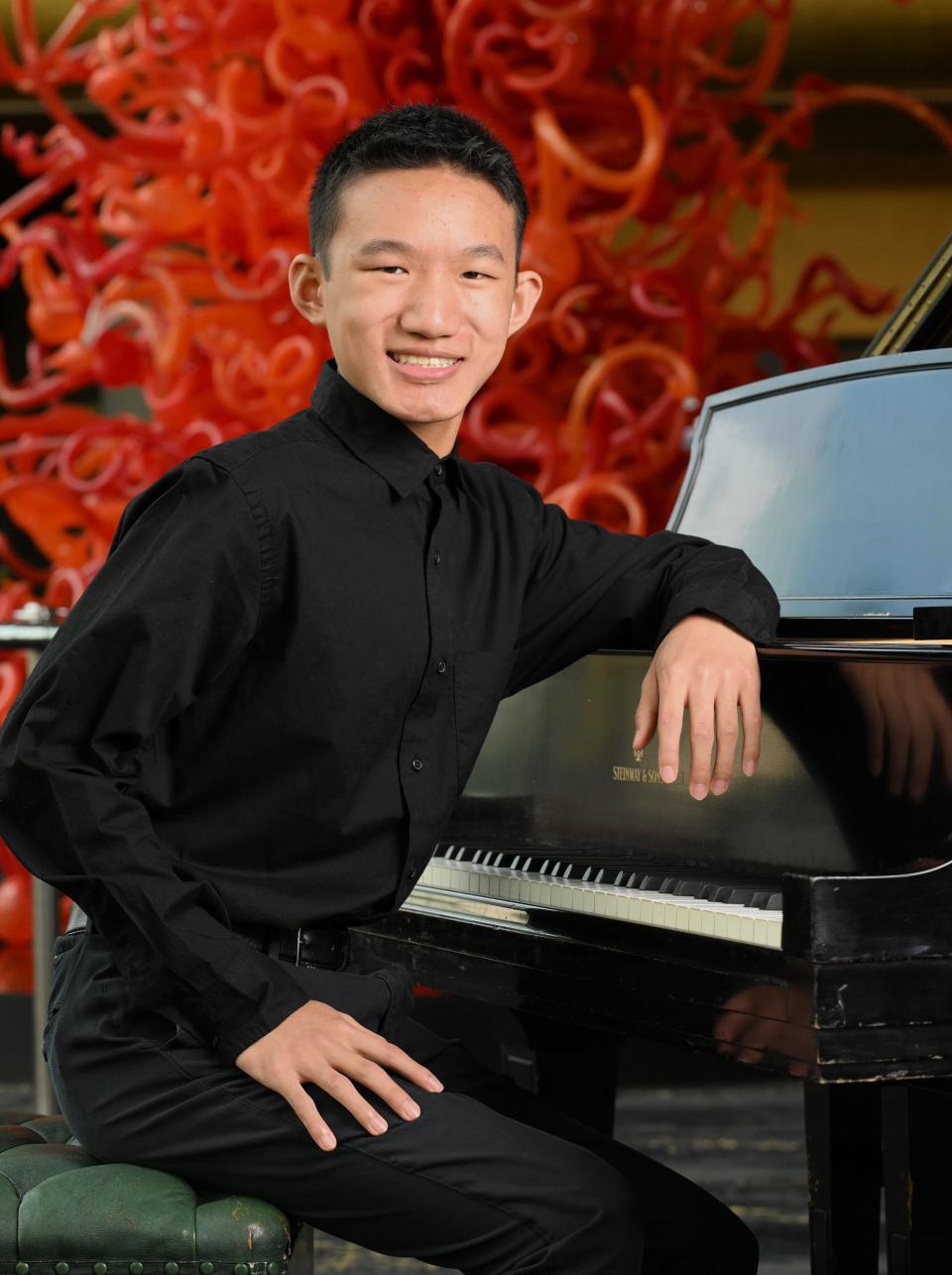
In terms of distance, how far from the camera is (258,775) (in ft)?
5.15

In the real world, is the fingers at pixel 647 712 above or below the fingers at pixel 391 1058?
above

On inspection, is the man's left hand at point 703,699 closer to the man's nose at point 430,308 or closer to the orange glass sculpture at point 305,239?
the man's nose at point 430,308

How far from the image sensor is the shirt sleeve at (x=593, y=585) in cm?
182

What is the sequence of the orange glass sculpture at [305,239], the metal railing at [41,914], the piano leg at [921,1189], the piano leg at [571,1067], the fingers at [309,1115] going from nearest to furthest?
the fingers at [309,1115], the piano leg at [921,1189], the piano leg at [571,1067], the metal railing at [41,914], the orange glass sculpture at [305,239]

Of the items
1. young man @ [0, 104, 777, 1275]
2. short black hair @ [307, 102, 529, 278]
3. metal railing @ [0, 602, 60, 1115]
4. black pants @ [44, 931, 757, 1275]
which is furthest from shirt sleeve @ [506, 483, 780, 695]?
Answer: metal railing @ [0, 602, 60, 1115]

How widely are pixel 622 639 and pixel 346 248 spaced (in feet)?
1.76

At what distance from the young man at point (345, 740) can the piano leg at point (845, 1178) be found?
0.19m

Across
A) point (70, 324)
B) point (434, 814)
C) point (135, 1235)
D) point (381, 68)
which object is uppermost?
point (381, 68)

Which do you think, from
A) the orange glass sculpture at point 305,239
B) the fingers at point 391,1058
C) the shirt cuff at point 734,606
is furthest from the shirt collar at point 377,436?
the orange glass sculpture at point 305,239

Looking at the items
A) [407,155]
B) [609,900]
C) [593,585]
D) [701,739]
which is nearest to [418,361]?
[407,155]

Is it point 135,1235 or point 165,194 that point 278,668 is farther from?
point 165,194

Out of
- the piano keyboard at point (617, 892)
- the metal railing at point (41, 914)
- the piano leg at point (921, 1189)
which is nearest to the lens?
the piano keyboard at point (617, 892)

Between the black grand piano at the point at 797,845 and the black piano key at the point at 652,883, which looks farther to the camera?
the black piano key at the point at 652,883

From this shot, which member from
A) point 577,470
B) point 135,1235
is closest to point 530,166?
point 577,470
